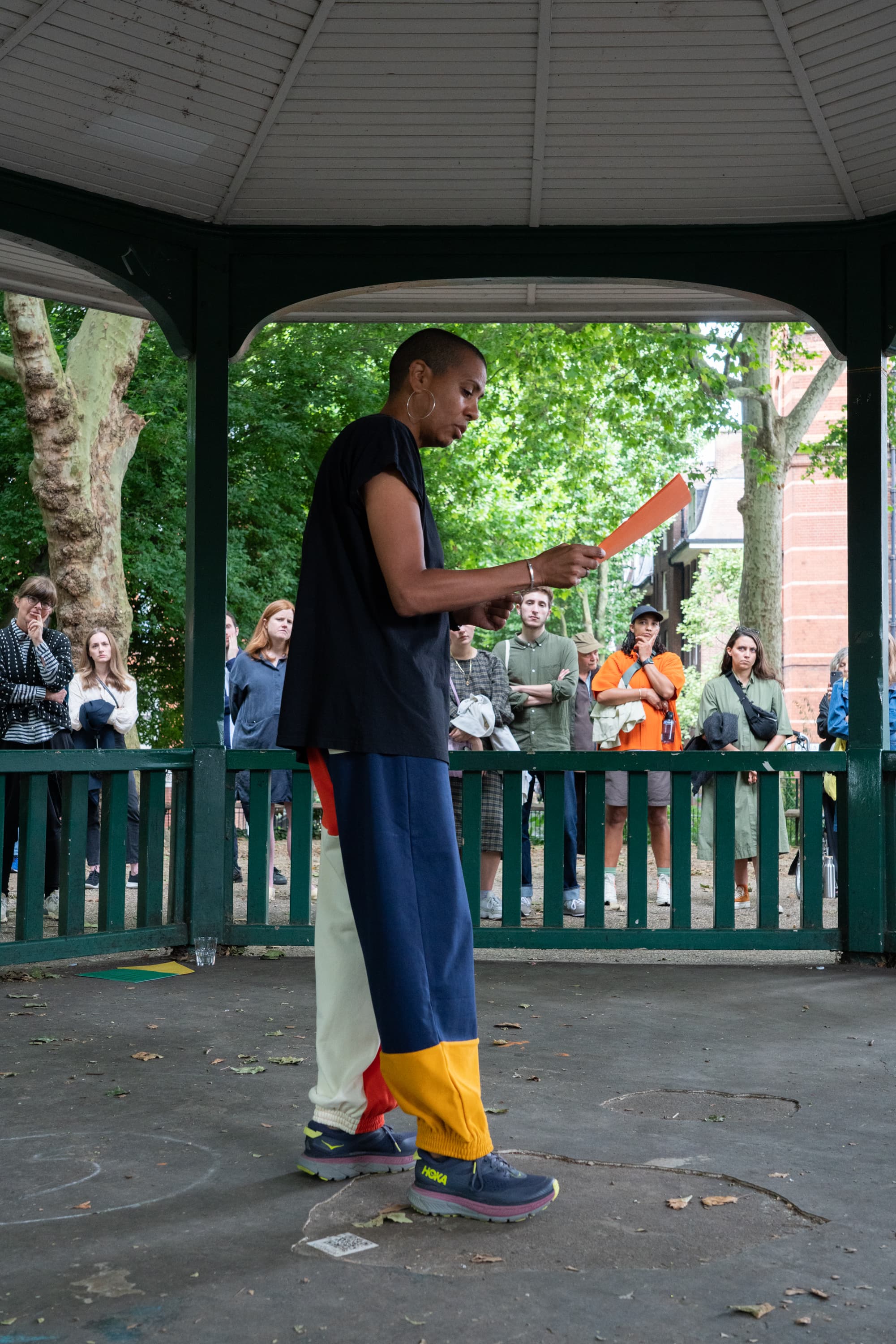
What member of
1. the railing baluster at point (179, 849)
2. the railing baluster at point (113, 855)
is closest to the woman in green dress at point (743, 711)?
the railing baluster at point (179, 849)

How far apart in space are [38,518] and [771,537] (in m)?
11.1

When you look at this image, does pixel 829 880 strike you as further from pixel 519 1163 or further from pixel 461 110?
pixel 519 1163

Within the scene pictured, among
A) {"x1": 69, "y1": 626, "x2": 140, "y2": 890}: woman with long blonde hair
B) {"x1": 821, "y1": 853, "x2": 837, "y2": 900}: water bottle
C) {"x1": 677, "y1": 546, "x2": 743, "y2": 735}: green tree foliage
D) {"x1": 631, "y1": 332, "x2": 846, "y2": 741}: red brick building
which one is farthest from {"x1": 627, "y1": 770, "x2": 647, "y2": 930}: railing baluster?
{"x1": 677, "y1": 546, "x2": 743, "y2": 735}: green tree foliage

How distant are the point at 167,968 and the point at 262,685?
350 cm

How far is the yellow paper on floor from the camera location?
6660 mm

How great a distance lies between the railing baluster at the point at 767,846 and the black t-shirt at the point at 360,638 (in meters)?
4.06

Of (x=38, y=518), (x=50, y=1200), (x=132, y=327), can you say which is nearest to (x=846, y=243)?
(x=50, y=1200)

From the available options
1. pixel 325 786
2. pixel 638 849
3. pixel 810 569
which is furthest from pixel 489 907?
pixel 810 569

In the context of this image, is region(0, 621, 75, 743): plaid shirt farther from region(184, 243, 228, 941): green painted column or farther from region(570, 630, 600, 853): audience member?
region(570, 630, 600, 853): audience member

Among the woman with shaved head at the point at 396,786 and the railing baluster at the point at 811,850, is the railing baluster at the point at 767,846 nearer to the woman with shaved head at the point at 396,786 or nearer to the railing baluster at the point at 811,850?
the railing baluster at the point at 811,850

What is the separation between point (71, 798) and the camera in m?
6.70

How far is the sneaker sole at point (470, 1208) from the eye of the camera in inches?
127

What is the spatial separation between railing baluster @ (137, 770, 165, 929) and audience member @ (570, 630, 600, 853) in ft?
11.2

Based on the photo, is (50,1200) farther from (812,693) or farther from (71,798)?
(812,693)
